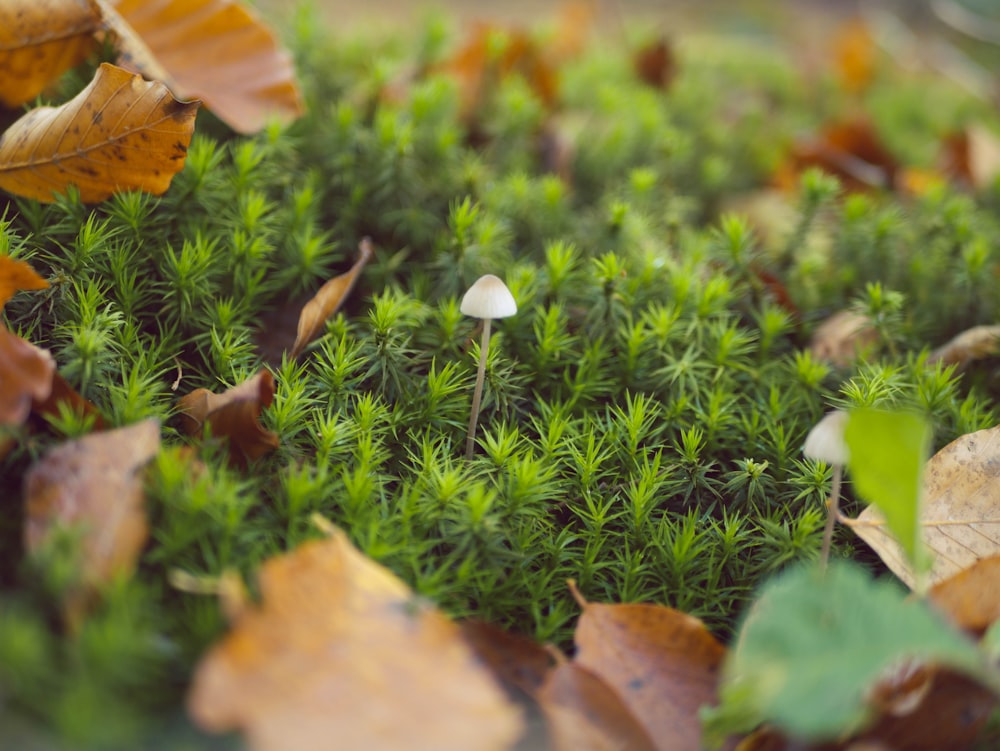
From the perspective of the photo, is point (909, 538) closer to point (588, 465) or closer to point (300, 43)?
point (588, 465)

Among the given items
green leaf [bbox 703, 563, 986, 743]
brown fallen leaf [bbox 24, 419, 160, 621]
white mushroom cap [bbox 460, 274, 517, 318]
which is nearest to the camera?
green leaf [bbox 703, 563, 986, 743]

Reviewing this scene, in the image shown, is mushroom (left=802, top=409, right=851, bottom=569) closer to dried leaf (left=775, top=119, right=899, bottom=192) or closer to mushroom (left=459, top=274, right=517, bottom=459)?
mushroom (left=459, top=274, right=517, bottom=459)

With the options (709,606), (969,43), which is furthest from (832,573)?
(969,43)

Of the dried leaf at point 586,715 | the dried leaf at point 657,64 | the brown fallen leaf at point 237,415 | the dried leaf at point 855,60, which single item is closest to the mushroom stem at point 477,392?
the brown fallen leaf at point 237,415

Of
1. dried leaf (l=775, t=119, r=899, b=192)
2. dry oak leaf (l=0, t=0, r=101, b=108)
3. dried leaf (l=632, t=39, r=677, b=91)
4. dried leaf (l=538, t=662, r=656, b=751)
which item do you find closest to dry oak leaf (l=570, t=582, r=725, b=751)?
dried leaf (l=538, t=662, r=656, b=751)

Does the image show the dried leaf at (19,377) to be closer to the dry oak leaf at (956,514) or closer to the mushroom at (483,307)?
the mushroom at (483,307)

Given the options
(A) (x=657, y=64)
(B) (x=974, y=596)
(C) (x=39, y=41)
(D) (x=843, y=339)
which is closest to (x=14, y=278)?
(C) (x=39, y=41)

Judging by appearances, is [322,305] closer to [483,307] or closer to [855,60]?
[483,307]
